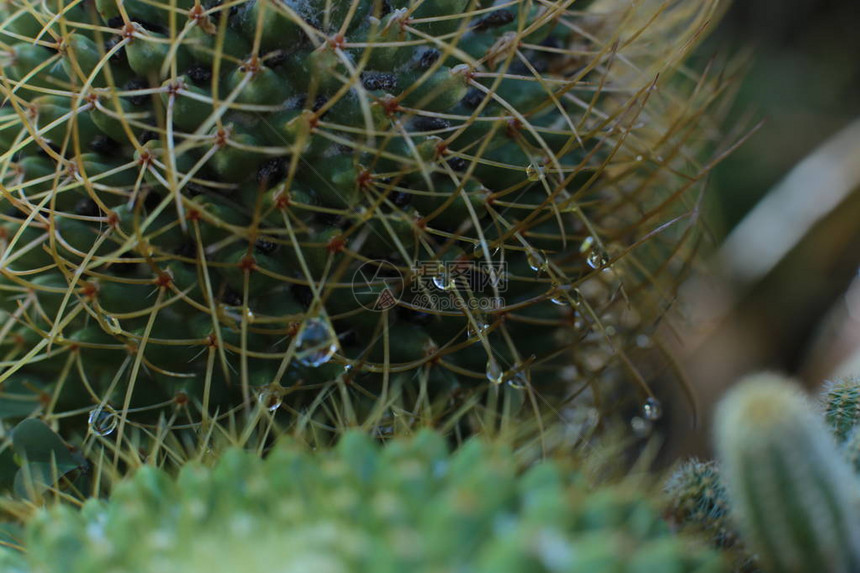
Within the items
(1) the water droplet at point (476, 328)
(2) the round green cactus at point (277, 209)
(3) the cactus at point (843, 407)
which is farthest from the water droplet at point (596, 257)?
(3) the cactus at point (843, 407)

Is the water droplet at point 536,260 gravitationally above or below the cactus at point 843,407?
above

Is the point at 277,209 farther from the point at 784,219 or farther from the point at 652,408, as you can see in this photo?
the point at 784,219

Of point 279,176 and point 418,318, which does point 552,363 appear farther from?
point 279,176

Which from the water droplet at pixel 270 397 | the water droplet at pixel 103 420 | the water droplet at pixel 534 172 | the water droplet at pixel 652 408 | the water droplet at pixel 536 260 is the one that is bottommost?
the water droplet at pixel 103 420

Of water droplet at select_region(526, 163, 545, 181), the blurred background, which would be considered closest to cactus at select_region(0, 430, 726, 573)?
water droplet at select_region(526, 163, 545, 181)

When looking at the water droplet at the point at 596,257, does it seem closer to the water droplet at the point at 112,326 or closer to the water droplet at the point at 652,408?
the water droplet at the point at 652,408

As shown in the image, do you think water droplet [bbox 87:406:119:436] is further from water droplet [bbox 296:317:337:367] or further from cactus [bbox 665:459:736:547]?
cactus [bbox 665:459:736:547]

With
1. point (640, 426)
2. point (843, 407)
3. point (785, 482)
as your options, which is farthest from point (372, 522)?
point (640, 426)
